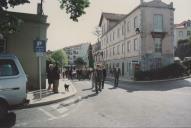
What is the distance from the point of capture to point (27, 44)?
19.1 m

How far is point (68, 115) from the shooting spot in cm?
998

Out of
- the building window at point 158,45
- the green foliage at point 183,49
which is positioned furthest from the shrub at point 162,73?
the green foliage at point 183,49

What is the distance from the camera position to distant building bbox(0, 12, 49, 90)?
18672 mm

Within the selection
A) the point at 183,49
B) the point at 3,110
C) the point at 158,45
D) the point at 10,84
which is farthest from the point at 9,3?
the point at 183,49

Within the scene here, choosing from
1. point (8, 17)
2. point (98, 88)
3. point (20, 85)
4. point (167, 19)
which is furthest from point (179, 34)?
point (20, 85)

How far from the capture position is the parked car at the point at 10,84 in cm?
895

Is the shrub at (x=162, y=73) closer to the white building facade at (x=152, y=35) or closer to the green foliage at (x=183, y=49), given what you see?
the white building facade at (x=152, y=35)

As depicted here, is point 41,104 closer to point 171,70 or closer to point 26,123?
point 26,123

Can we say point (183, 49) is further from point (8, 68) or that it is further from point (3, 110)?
point (3, 110)

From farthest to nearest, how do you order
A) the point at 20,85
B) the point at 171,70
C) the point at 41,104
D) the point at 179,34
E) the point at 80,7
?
the point at 179,34 < the point at 171,70 < the point at 80,7 < the point at 41,104 < the point at 20,85

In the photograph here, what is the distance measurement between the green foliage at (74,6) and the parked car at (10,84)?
9579 mm

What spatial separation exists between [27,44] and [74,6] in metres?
3.75

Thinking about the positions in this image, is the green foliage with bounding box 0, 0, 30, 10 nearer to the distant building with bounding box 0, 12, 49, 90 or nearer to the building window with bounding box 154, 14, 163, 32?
the distant building with bounding box 0, 12, 49, 90

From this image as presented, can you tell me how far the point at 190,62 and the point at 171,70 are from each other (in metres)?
5.18
